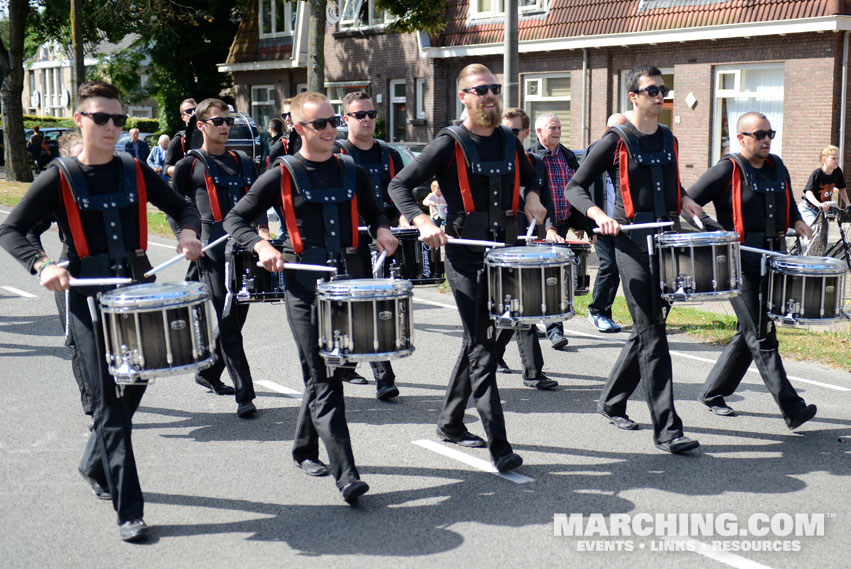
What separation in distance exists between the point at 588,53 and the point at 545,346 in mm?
17160

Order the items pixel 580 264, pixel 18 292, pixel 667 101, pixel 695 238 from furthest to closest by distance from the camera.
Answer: pixel 667 101, pixel 18 292, pixel 580 264, pixel 695 238

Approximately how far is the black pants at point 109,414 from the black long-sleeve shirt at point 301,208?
0.98 meters

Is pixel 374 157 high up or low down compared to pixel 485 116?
down

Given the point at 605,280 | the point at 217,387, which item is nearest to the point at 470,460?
the point at 217,387

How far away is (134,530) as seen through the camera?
507 centimetres

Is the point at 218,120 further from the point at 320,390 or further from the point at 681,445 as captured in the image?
the point at 681,445

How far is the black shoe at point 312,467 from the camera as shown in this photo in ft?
19.7

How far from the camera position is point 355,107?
8016 millimetres

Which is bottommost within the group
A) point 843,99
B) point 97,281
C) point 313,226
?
point 97,281

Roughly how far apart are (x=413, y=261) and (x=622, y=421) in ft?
6.34

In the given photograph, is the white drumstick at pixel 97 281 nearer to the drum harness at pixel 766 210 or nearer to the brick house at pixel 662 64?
the drum harness at pixel 766 210

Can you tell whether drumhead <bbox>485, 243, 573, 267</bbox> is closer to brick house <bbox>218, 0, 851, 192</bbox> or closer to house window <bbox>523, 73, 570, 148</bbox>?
brick house <bbox>218, 0, 851, 192</bbox>

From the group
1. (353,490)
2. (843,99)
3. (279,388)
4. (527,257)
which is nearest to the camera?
(353,490)

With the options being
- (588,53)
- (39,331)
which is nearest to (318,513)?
(39,331)
